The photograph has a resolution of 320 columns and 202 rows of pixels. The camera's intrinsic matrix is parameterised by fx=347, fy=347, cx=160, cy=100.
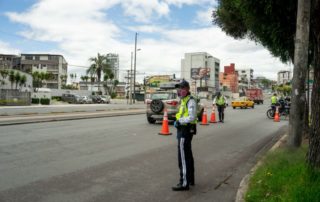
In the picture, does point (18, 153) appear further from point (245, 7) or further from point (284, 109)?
point (284, 109)

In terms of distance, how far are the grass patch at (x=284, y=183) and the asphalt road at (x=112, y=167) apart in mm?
481

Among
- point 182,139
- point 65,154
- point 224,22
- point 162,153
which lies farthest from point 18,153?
point 224,22

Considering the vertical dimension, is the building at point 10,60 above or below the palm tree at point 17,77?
above

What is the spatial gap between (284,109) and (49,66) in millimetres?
106885

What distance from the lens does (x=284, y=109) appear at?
2530 cm

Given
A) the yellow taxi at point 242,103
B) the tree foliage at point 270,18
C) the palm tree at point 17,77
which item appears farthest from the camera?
the palm tree at point 17,77

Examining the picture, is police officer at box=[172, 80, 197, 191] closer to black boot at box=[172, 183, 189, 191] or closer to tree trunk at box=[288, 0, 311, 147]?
black boot at box=[172, 183, 189, 191]

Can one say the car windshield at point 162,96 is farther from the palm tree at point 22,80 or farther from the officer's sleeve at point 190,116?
the palm tree at point 22,80

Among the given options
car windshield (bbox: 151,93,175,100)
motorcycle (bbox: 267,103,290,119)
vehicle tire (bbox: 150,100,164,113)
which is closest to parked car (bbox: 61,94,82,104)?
motorcycle (bbox: 267,103,290,119)

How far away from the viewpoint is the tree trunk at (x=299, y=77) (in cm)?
847

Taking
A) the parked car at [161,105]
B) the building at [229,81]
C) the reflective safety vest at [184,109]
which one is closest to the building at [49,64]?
the building at [229,81]

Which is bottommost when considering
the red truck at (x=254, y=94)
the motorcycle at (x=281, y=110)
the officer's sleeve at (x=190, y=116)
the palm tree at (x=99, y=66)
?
the motorcycle at (x=281, y=110)

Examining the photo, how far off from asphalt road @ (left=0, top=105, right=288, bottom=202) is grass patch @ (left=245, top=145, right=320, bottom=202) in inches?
18.9

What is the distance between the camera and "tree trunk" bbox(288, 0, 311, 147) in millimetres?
8469
